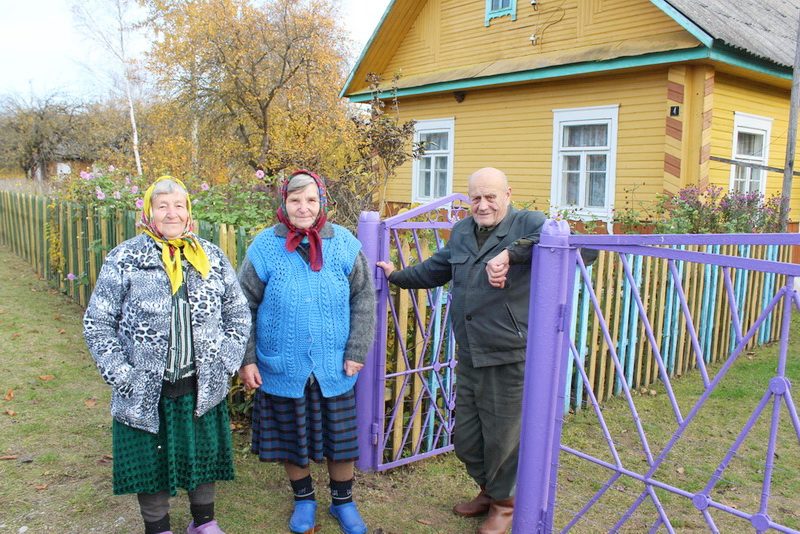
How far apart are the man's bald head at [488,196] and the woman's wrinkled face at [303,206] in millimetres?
714

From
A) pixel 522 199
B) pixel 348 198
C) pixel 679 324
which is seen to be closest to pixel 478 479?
pixel 348 198

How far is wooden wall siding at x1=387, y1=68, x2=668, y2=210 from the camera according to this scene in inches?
363

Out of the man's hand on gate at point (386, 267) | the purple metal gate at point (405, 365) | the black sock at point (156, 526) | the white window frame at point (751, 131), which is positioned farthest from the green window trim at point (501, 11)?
the black sock at point (156, 526)

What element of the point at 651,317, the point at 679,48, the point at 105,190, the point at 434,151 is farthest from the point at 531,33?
the point at 105,190

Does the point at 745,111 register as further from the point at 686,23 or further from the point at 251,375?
the point at 251,375

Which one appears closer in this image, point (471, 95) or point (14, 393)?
A: point (14, 393)

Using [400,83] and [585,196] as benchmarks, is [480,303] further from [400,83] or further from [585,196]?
[400,83]

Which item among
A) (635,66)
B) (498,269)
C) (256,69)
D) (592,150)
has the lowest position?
(498,269)

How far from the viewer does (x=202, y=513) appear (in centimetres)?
285

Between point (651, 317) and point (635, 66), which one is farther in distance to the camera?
point (635, 66)

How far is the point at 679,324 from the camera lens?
18.6 ft

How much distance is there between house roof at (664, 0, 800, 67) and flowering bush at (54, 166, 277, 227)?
242 inches

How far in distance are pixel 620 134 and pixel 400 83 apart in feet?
16.9

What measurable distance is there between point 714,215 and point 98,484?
6.79 metres
